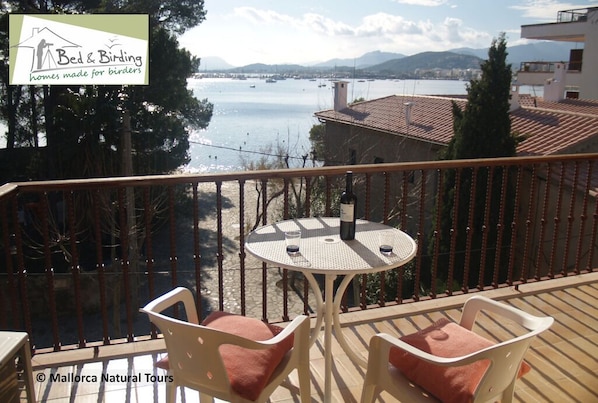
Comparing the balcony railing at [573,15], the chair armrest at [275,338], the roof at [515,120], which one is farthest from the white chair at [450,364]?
the balcony railing at [573,15]

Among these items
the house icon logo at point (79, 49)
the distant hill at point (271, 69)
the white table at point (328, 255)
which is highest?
the distant hill at point (271, 69)

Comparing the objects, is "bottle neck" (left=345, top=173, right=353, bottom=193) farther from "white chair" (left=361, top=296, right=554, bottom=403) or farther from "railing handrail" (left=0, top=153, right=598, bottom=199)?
"white chair" (left=361, top=296, right=554, bottom=403)

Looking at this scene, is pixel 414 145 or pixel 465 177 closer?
pixel 465 177

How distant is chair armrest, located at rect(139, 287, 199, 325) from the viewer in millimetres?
1889

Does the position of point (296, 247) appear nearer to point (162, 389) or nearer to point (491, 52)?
point (162, 389)

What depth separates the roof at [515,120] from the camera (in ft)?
40.7

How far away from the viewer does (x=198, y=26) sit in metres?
17.4

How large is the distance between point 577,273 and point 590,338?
3.83ft

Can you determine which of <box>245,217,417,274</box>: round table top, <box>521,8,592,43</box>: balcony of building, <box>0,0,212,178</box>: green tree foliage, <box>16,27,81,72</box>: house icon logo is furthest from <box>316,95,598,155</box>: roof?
<box>245,217,417,274</box>: round table top

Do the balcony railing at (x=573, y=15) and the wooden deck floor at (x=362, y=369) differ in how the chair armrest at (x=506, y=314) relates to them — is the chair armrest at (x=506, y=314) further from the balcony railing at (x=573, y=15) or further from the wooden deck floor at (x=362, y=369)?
the balcony railing at (x=573, y=15)

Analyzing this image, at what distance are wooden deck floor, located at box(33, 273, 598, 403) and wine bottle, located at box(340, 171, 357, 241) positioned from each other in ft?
2.75

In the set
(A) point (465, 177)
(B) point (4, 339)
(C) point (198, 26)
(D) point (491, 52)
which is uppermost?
(C) point (198, 26)

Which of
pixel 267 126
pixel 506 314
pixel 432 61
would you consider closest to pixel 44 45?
pixel 506 314

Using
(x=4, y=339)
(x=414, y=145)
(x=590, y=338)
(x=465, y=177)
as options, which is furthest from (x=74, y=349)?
(x=414, y=145)
